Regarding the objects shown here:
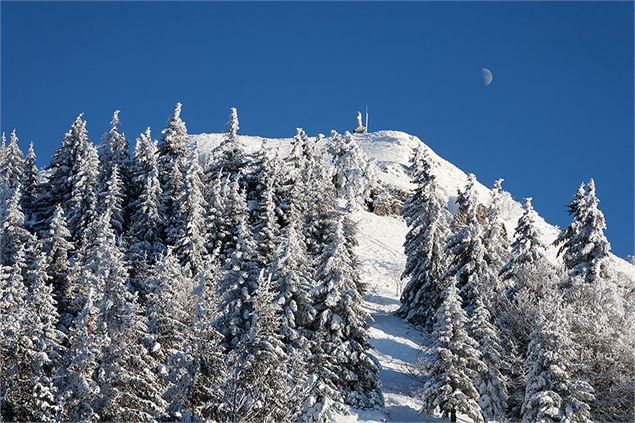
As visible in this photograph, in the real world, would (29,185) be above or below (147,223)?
above

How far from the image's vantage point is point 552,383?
34.1 metres

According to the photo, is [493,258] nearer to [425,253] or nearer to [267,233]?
[425,253]

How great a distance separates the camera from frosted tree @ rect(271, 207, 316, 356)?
1448 inches

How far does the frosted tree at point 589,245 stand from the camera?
46219mm

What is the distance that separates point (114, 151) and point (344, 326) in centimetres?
3911

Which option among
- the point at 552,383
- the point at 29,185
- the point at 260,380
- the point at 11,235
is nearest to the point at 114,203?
the point at 11,235

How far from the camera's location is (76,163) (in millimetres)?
64062

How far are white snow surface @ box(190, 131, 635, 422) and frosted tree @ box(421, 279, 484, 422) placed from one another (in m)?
3.14

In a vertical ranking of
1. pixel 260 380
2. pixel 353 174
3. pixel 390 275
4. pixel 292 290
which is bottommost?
pixel 260 380

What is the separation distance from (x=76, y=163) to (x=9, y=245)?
→ 14868mm

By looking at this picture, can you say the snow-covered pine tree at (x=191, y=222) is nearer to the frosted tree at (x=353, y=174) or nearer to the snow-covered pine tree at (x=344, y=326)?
the snow-covered pine tree at (x=344, y=326)

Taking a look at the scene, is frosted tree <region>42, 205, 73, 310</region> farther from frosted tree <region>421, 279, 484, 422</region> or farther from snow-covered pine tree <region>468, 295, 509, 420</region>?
snow-covered pine tree <region>468, 295, 509, 420</region>

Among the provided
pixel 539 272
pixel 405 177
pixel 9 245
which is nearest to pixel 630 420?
pixel 539 272

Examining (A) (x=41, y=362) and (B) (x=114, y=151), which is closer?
(A) (x=41, y=362)
